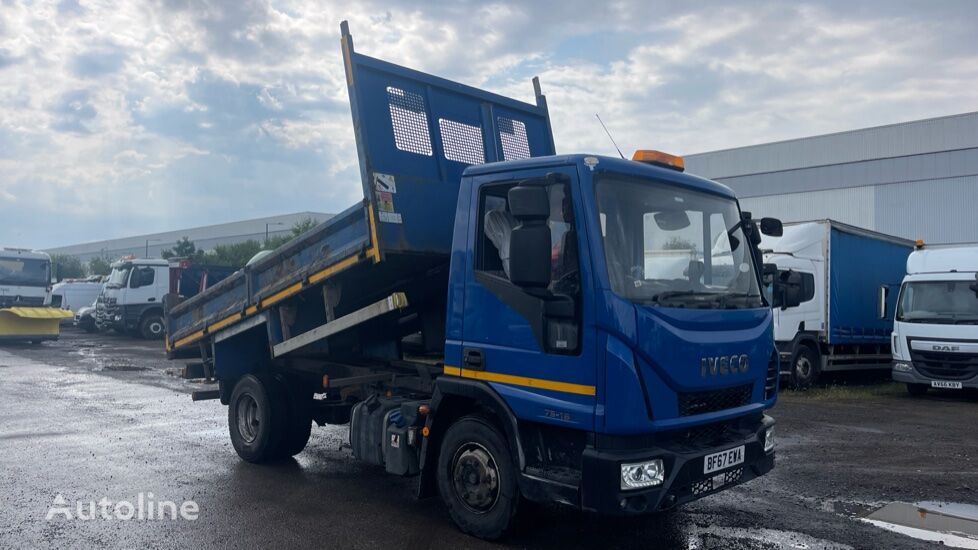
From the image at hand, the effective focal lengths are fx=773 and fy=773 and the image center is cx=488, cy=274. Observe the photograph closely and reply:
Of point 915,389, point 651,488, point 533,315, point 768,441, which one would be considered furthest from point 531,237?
point 915,389

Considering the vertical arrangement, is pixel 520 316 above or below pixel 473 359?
above

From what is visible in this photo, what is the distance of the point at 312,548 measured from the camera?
17.4 feet

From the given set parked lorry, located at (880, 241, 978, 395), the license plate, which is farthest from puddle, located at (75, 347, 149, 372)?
parked lorry, located at (880, 241, 978, 395)

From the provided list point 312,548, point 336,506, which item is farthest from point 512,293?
point 336,506

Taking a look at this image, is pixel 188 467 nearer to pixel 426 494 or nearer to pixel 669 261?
pixel 426 494

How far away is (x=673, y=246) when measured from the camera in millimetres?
5090

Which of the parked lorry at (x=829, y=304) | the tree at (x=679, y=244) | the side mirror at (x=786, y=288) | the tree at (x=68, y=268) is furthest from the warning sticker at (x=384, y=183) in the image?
the tree at (x=68, y=268)

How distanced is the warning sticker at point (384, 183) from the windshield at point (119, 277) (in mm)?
23943

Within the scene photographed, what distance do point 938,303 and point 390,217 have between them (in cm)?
1191

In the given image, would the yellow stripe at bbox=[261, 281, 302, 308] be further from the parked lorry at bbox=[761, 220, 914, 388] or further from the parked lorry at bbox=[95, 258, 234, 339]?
the parked lorry at bbox=[95, 258, 234, 339]

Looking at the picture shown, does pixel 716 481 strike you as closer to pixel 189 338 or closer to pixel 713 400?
pixel 713 400

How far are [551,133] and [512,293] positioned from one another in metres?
3.20

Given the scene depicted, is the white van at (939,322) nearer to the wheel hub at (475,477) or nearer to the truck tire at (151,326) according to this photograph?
the wheel hub at (475,477)

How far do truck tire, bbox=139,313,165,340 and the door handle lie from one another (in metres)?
24.4
